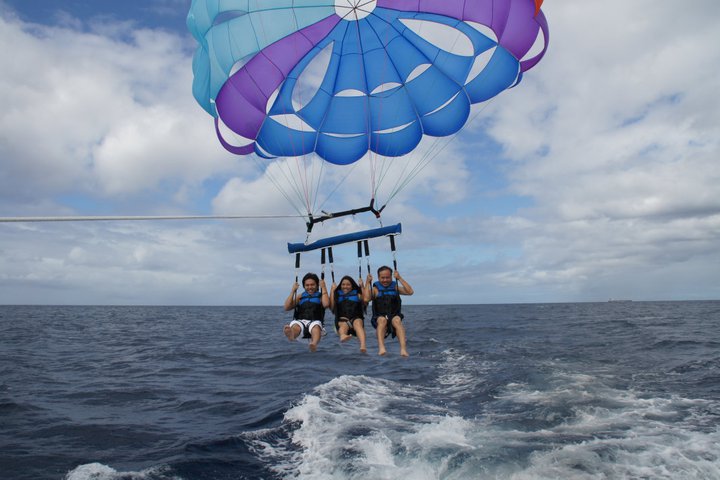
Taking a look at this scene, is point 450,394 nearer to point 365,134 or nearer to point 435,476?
point 435,476

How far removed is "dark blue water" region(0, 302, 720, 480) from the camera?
816cm

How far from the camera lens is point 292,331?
8.92 meters

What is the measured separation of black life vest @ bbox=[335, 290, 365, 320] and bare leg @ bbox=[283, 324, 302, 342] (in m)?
0.77

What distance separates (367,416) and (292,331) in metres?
3.50

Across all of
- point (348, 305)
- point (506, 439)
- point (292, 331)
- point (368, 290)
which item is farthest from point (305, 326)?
point (506, 439)

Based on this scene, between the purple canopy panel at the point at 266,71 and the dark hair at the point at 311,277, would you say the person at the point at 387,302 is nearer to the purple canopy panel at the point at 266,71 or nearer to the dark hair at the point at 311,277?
the dark hair at the point at 311,277

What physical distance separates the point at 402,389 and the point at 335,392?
1995mm

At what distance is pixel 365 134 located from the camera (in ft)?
38.3

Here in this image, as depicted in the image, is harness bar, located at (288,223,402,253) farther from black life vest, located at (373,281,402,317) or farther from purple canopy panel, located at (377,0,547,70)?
purple canopy panel, located at (377,0,547,70)

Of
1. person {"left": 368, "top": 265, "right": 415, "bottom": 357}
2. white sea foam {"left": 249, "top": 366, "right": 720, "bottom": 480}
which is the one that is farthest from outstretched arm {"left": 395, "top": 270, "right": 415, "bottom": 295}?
white sea foam {"left": 249, "top": 366, "right": 720, "bottom": 480}

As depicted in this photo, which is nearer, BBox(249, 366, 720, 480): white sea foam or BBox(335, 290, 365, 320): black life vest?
BBox(249, 366, 720, 480): white sea foam

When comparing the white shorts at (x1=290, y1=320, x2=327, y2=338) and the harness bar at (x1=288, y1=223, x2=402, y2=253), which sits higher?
the harness bar at (x1=288, y1=223, x2=402, y2=253)

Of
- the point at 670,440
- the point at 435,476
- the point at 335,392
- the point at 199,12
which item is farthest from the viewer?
the point at 335,392

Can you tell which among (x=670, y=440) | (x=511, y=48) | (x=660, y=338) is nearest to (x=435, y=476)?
(x=670, y=440)
